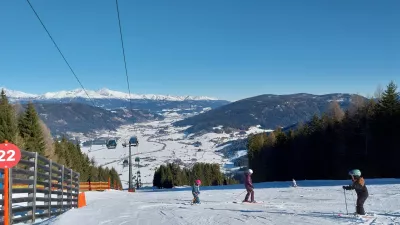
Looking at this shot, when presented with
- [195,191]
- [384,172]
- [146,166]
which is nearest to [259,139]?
[384,172]

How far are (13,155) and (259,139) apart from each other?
79119mm

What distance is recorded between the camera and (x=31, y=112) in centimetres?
5203

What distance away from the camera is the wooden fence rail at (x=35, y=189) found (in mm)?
9331

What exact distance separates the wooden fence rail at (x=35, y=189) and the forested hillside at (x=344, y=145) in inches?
1621

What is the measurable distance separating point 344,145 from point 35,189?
162 ft

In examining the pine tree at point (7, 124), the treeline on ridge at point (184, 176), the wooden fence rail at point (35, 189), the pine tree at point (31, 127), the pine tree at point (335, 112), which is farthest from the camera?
the treeline on ridge at point (184, 176)

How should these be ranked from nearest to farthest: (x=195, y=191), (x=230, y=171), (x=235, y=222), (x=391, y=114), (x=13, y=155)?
(x=13, y=155)
(x=235, y=222)
(x=195, y=191)
(x=391, y=114)
(x=230, y=171)

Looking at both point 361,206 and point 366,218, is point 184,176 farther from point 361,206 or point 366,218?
point 366,218

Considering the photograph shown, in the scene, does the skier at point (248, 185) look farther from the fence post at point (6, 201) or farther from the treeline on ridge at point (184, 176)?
the treeline on ridge at point (184, 176)

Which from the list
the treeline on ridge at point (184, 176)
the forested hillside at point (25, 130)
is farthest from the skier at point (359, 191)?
the treeline on ridge at point (184, 176)

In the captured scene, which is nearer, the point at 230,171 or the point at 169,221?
the point at 169,221

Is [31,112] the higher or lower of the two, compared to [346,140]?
higher

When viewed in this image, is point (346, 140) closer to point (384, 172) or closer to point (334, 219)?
point (384, 172)

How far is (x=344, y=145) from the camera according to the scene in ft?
179
